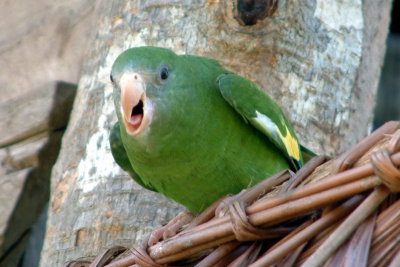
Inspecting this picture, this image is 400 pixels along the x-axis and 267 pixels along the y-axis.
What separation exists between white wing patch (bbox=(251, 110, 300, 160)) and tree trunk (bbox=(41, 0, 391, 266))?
30cm

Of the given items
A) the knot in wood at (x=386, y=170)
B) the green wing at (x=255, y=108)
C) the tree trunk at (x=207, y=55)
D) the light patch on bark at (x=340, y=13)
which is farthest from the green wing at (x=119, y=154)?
the knot in wood at (x=386, y=170)

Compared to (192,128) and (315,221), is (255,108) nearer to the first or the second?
(192,128)

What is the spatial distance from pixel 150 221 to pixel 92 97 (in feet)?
1.85

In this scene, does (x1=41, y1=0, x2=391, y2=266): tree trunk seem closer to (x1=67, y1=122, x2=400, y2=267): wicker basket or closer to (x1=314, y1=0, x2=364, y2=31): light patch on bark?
(x1=314, y1=0, x2=364, y2=31): light patch on bark

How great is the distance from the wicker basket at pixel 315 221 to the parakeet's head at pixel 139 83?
0.55 m

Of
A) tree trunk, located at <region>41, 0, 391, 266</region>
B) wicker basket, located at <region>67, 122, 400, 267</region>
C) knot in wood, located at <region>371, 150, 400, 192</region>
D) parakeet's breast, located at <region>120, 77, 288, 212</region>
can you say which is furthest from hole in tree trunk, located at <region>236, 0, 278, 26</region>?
knot in wood, located at <region>371, 150, 400, 192</region>

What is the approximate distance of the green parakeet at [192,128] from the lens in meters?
2.10

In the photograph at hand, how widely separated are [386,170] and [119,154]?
4.33 feet

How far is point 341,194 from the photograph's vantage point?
129cm

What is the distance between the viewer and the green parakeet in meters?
2.10

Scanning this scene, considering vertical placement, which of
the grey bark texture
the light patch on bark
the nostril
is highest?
the light patch on bark

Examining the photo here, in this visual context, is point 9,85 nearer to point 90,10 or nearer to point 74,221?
point 90,10

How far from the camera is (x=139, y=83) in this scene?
6.87ft

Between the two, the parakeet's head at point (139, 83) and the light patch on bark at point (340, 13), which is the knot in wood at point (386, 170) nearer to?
the parakeet's head at point (139, 83)
